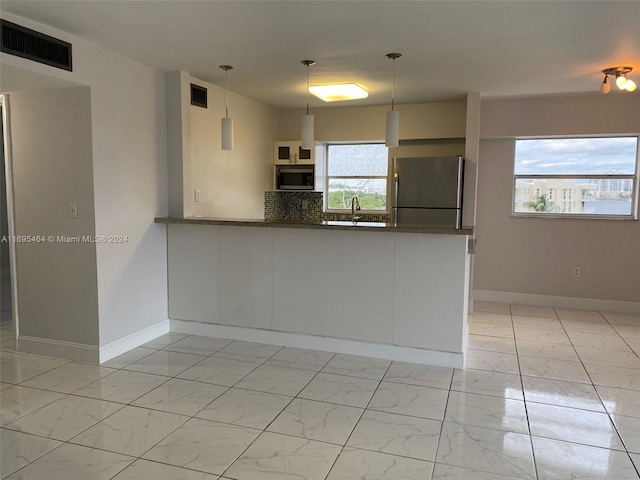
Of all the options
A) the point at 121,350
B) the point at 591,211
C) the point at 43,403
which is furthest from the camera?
the point at 591,211

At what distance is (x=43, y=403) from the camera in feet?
9.34

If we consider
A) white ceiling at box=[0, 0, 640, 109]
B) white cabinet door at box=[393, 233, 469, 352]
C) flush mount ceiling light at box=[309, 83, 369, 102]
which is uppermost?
white ceiling at box=[0, 0, 640, 109]

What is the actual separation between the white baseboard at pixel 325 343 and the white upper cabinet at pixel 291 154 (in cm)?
258

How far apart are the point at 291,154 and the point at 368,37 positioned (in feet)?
9.52

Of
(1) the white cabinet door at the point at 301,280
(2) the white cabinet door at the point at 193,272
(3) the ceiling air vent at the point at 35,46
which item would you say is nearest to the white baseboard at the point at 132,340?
(2) the white cabinet door at the point at 193,272

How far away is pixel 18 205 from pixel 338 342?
9.09 ft

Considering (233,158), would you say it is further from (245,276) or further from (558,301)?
(558,301)

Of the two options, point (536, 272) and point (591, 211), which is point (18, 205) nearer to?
point (536, 272)

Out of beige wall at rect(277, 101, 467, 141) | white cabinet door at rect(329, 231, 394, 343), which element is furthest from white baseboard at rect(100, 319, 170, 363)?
beige wall at rect(277, 101, 467, 141)

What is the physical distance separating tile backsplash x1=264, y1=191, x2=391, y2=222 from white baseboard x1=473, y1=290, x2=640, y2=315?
172 cm

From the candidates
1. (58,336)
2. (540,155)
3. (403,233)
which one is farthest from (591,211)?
(58,336)

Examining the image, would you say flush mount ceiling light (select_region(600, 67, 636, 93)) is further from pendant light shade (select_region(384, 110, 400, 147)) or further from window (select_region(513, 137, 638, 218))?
pendant light shade (select_region(384, 110, 400, 147))

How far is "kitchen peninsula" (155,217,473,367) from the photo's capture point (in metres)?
3.46

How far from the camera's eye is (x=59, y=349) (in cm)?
363
